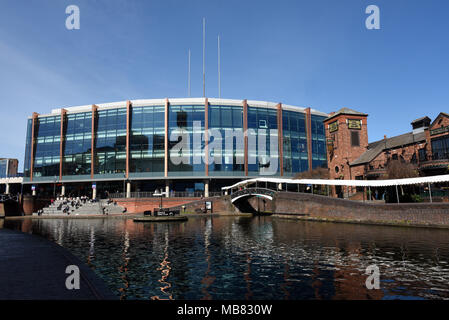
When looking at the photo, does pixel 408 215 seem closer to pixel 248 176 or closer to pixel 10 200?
pixel 248 176

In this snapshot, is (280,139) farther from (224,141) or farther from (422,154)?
(422,154)

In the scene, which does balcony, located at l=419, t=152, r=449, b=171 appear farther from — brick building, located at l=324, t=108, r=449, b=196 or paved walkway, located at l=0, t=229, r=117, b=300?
paved walkway, located at l=0, t=229, r=117, b=300

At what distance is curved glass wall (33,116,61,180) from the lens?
70.0 metres

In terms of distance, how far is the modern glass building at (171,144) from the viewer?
63.9 metres

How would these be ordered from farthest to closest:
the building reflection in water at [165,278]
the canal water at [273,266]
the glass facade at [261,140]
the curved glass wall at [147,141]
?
the glass facade at [261,140] → the curved glass wall at [147,141] → the canal water at [273,266] → the building reflection in water at [165,278]

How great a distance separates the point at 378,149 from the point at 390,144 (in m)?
2.11

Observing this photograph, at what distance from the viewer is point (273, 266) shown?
1434 centimetres

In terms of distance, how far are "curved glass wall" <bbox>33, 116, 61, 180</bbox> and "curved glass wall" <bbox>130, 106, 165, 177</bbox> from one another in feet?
67.1

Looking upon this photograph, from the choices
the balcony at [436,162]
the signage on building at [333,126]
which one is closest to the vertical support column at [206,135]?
the signage on building at [333,126]

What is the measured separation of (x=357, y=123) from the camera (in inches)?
1933

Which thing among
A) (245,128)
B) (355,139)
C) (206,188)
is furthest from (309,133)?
(206,188)

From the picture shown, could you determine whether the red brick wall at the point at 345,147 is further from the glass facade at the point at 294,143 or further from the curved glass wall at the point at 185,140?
the curved glass wall at the point at 185,140
